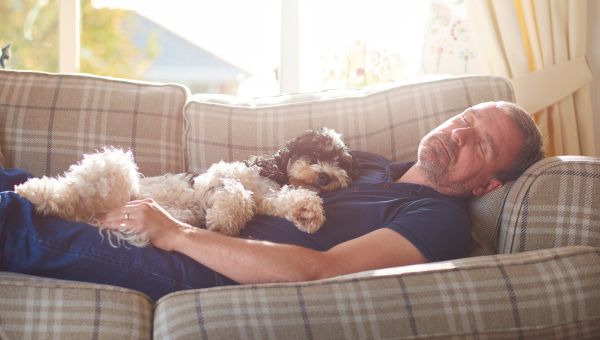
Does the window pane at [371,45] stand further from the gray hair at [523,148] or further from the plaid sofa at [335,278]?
the gray hair at [523,148]

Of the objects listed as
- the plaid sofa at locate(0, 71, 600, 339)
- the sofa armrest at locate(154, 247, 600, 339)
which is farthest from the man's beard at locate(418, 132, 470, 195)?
the sofa armrest at locate(154, 247, 600, 339)

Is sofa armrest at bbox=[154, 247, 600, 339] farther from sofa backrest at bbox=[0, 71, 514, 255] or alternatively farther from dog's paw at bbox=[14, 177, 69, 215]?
sofa backrest at bbox=[0, 71, 514, 255]

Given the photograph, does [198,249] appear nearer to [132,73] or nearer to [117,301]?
[117,301]

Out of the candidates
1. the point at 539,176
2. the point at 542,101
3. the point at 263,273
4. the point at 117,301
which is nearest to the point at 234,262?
the point at 263,273

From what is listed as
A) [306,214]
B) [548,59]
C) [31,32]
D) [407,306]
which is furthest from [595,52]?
[31,32]

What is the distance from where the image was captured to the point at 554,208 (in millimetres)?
2031

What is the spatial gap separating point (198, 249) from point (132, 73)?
2.34 m

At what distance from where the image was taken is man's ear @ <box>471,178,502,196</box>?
221cm

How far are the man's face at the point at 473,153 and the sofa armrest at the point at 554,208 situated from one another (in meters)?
0.11

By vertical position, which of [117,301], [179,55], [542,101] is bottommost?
[117,301]

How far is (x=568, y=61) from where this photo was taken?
3137mm

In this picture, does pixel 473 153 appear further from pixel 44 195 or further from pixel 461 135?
pixel 44 195

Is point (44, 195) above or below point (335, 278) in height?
above

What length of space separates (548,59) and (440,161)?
1301 mm
